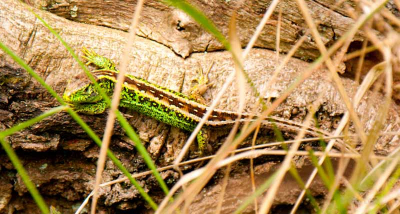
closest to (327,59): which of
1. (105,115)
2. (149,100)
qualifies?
(149,100)

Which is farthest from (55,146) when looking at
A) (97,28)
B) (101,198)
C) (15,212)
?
(97,28)

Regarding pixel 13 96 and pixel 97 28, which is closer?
pixel 13 96

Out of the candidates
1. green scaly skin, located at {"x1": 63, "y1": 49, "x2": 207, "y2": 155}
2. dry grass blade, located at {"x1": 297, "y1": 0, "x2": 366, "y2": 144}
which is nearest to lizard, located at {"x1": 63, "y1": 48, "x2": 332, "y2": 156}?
green scaly skin, located at {"x1": 63, "y1": 49, "x2": 207, "y2": 155}

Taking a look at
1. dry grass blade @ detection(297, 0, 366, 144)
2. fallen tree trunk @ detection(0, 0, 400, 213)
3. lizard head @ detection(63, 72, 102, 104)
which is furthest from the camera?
lizard head @ detection(63, 72, 102, 104)

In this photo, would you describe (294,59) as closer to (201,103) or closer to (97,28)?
(201,103)

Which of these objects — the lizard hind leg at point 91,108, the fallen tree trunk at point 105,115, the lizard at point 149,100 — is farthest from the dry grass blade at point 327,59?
the lizard hind leg at point 91,108

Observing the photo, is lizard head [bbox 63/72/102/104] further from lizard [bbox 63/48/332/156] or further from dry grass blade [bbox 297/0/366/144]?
dry grass blade [bbox 297/0/366/144]

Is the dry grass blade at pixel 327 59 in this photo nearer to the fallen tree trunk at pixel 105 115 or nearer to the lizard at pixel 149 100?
the fallen tree trunk at pixel 105 115

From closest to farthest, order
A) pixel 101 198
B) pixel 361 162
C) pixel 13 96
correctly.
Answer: pixel 361 162, pixel 13 96, pixel 101 198
